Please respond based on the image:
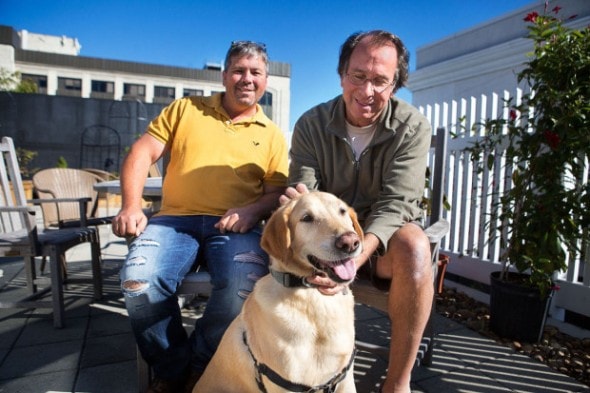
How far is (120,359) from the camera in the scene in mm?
2572

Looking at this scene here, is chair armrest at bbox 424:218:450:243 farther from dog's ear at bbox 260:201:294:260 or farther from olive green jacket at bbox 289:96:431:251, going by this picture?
dog's ear at bbox 260:201:294:260

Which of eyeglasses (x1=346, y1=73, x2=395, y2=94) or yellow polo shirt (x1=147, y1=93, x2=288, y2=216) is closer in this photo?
eyeglasses (x1=346, y1=73, x2=395, y2=94)

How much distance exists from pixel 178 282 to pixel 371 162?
1299 millimetres

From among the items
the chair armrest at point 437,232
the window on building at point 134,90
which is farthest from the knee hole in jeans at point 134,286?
the window on building at point 134,90

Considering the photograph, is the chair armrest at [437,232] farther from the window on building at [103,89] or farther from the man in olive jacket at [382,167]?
the window on building at [103,89]

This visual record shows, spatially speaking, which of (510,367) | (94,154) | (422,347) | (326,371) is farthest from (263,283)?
(94,154)

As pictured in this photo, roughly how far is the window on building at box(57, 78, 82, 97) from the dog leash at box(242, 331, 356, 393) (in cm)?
3994

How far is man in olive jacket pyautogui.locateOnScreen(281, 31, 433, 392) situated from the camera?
6.10ft

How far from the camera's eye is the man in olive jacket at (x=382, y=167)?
6.10ft

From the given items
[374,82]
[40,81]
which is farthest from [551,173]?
[40,81]

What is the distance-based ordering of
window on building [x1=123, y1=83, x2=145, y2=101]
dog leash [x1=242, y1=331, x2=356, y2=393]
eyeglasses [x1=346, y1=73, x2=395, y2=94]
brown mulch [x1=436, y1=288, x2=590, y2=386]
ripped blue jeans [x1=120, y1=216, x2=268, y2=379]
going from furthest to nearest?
window on building [x1=123, y1=83, x2=145, y2=101] < brown mulch [x1=436, y1=288, x2=590, y2=386] < eyeglasses [x1=346, y1=73, x2=395, y2=94] < ripped blue jeans [x1=120, y1=216, x2=268, y2=379] < dog leash [x1=242, y1=331, x2=356, y2=393]

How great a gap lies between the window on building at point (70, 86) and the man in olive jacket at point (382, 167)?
1542 inches

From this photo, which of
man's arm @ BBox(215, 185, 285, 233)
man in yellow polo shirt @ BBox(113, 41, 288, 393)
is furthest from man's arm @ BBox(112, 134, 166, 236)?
man's arm @ BBox(215, 185, 285, 233)

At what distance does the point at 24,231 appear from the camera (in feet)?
10.2
